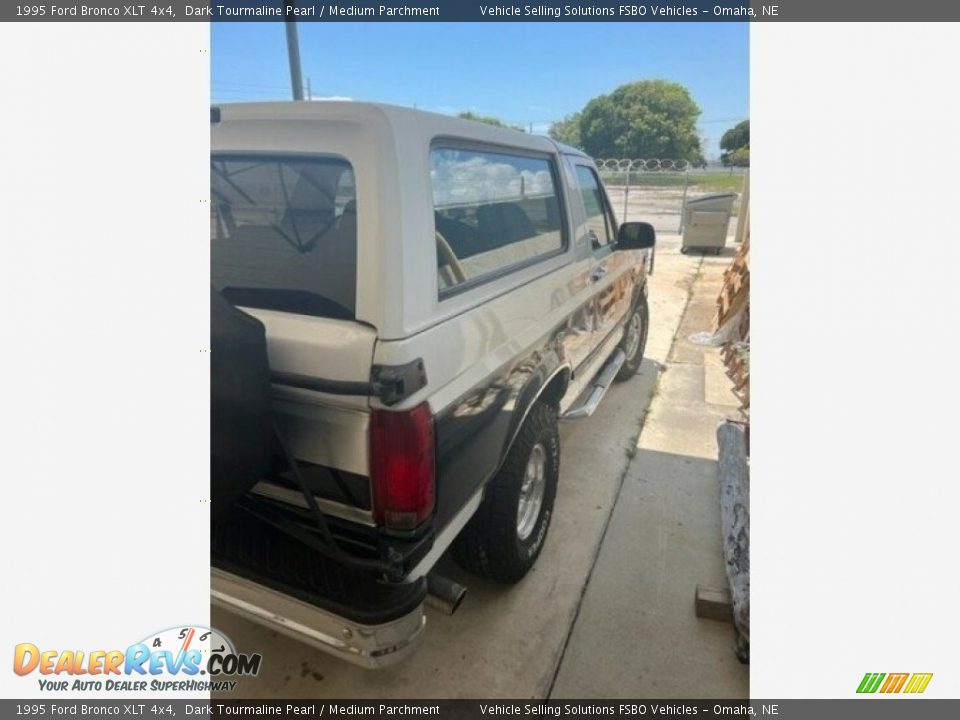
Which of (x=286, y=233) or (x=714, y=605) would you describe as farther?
(x=714, y=605)

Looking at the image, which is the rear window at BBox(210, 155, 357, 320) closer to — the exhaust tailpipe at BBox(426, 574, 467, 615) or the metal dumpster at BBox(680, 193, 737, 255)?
the exhaust tailpipe at BBox(426, 574, 467, 615)

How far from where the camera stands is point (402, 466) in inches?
64.3

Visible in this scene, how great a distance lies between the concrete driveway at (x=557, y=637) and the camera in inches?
87.9

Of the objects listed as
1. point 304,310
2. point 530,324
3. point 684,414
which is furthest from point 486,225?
point 684,414

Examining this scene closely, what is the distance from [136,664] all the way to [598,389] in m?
2.95

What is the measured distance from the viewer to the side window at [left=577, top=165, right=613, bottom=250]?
11.8 feet

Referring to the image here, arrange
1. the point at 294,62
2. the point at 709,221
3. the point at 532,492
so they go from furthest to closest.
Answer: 1. the point at 709,221
2. the point at 294,62
3. the point at 532,492

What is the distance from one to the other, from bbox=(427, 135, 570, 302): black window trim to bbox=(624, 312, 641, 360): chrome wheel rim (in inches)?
77.9

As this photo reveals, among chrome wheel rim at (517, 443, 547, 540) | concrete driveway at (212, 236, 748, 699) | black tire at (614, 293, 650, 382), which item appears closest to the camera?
concrete driveway at (212, 236, 748, 699)

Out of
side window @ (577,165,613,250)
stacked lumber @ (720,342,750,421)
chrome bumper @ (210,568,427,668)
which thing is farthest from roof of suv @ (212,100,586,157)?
stacked lumber @ (720,342,750,421)

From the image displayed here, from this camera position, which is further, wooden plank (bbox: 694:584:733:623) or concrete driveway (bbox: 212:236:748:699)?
wooden plank (bbox: 694:584:733:623)

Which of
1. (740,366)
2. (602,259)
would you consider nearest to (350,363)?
(602,259)

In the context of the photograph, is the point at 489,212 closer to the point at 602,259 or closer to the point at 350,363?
the point at 350,363
